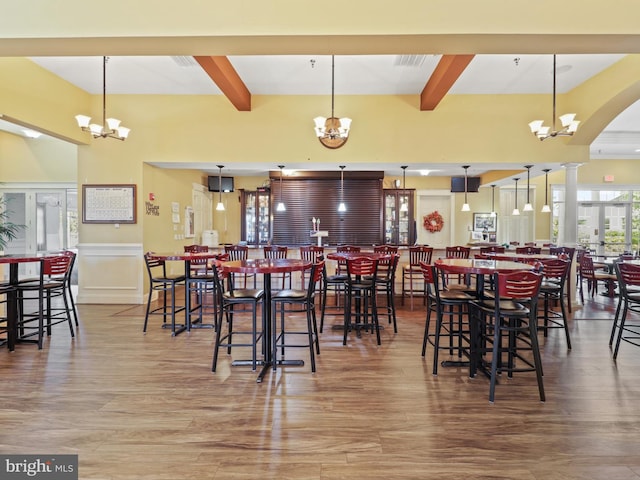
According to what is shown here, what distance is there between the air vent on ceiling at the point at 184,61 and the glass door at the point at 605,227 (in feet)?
34.3

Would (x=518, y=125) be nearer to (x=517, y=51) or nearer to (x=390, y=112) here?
(x=390, y=112)

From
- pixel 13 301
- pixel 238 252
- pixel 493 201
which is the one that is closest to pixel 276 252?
pixel 238 252

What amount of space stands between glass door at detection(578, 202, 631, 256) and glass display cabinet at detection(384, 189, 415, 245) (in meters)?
4.83

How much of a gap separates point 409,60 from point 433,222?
5.85 meters

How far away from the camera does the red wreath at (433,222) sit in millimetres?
9625

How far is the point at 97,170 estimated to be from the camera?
5.82m

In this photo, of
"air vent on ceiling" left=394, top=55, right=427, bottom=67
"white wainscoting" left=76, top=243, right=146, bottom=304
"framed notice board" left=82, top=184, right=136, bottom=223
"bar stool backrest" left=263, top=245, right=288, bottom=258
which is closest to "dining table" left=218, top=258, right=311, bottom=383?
"bar stool backrest" left=263, top=245, right=288, bottom=258

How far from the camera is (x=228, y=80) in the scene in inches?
181

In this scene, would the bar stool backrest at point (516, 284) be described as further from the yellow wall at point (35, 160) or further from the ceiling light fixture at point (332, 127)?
the yellow wall at point (35, 160)

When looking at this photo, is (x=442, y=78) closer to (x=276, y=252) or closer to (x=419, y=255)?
(x=419, y=255)

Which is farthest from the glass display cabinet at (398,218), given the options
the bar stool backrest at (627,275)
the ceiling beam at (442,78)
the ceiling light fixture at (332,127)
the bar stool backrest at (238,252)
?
the bar stool backrest at (627,275)

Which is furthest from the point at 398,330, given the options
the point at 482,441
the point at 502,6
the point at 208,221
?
the point at 208,221

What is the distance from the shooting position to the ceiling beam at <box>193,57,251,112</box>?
4.17 metres

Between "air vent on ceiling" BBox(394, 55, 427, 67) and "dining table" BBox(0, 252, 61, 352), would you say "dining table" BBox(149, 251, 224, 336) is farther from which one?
"air vent on ceiling" BBox(394, 55, 427, 67)
